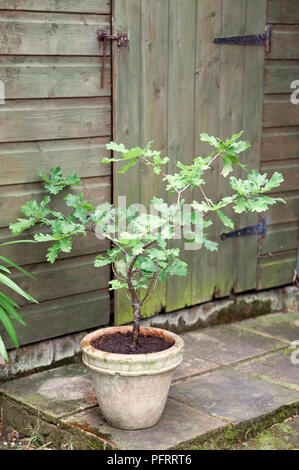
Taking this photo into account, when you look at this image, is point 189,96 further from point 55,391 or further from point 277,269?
point 55,391

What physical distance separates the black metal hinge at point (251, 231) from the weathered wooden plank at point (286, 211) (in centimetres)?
5

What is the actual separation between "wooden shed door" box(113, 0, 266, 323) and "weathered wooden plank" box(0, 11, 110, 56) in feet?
0.45

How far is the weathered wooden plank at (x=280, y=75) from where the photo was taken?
13.9 feet

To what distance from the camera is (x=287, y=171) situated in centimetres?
446

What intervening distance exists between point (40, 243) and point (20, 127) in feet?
1.79

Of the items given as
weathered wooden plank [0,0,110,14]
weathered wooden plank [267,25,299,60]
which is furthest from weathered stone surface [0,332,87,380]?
weathered wooden plank [267,25,299,60]

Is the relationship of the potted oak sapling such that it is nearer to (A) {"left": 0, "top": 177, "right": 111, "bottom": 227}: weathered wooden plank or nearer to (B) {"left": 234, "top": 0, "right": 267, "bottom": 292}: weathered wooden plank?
(A) {"left": 0, "top": 177, "right": 111, "bottom": 227}: weathered wooden plank

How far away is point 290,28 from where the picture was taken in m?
4.29

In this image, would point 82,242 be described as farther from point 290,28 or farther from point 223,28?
point 290,28

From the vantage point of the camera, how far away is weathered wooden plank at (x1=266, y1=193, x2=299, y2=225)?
14.6 feet

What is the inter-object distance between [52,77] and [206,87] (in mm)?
972

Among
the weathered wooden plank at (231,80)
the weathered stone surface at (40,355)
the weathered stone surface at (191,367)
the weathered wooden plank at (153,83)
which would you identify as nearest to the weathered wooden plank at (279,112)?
the weathered wooden plank at (231,80)
